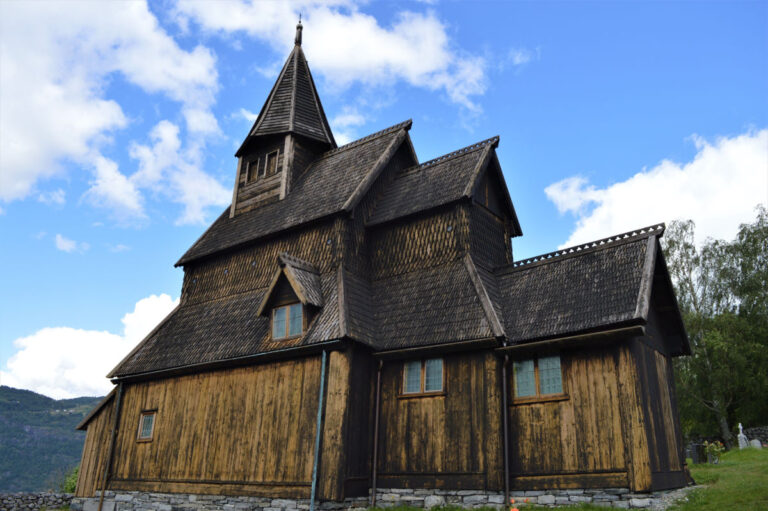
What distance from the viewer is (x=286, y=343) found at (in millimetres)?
17484

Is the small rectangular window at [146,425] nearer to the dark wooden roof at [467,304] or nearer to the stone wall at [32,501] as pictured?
the dark wooden roof at [467,304]

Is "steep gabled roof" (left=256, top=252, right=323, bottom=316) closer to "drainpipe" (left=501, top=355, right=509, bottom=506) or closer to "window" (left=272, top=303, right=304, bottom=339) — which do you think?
"window" (left=272, top=303, right=304, bottom=339)

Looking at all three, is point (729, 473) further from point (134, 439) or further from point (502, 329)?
point (134, 439)

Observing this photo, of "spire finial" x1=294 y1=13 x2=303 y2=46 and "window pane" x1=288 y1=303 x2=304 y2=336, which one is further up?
"spire finial" x1=294 y1=13 x2=303 y2=46

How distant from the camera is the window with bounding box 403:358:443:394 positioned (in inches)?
629

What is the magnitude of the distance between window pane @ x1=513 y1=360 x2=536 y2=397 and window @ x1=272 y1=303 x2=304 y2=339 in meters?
6.35

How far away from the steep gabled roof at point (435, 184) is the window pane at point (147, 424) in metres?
10.3

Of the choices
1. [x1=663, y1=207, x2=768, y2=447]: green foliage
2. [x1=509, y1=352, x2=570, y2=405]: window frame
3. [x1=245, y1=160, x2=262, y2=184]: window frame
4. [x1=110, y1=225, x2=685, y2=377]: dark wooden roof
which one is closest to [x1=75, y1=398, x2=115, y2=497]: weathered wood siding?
[x1=110, y1=225, x2=685, y2=377]: dark wooden roof

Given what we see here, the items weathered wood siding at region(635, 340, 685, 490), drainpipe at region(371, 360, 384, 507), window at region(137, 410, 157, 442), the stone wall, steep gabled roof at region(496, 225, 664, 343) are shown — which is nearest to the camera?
weathered wood siding at region(635, 340, 685, 490)

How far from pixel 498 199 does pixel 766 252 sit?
78.4 feet

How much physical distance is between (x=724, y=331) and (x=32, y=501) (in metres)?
36.1

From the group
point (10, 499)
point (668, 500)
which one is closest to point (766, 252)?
point (668, 500)

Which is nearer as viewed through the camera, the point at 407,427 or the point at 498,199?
the point at 407,427

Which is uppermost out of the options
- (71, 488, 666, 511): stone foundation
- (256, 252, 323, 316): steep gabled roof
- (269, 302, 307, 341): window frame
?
(256, 252, 323, 316): steep gabled roof
